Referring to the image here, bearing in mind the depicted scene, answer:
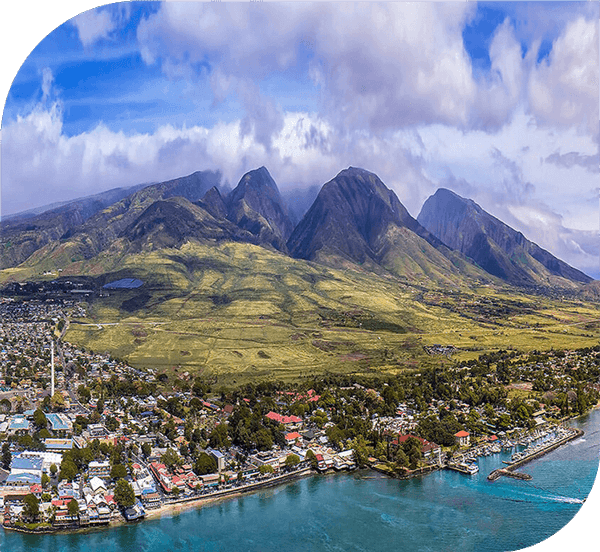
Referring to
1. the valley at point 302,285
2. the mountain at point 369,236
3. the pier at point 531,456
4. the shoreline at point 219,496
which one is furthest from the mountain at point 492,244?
the shoreline at point 219,496

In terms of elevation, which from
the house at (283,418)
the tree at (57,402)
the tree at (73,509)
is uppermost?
the tree at (57,402)

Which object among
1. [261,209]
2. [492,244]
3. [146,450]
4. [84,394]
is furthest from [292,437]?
[492,244]

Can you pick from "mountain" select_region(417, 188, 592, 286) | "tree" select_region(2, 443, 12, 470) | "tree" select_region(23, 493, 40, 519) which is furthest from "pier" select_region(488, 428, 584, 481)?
"mountain" select_region(417, 188, 592, 286)

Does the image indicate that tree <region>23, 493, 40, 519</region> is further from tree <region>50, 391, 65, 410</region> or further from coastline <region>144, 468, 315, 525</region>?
tree <region>50, 391, 65, 410</region>

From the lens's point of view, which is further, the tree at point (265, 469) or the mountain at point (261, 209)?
the mountain at point (261, 209)

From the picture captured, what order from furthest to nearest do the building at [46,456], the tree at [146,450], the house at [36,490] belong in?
1. the tree at [146,450]
2. the building at [46,456]
3. the house at [36,490]

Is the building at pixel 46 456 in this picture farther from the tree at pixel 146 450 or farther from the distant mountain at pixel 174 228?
the distant mountain at pixel 174 228

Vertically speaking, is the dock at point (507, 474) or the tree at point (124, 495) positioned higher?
the tree at point (124, 495)

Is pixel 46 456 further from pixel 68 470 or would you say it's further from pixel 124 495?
pixel 124 495
